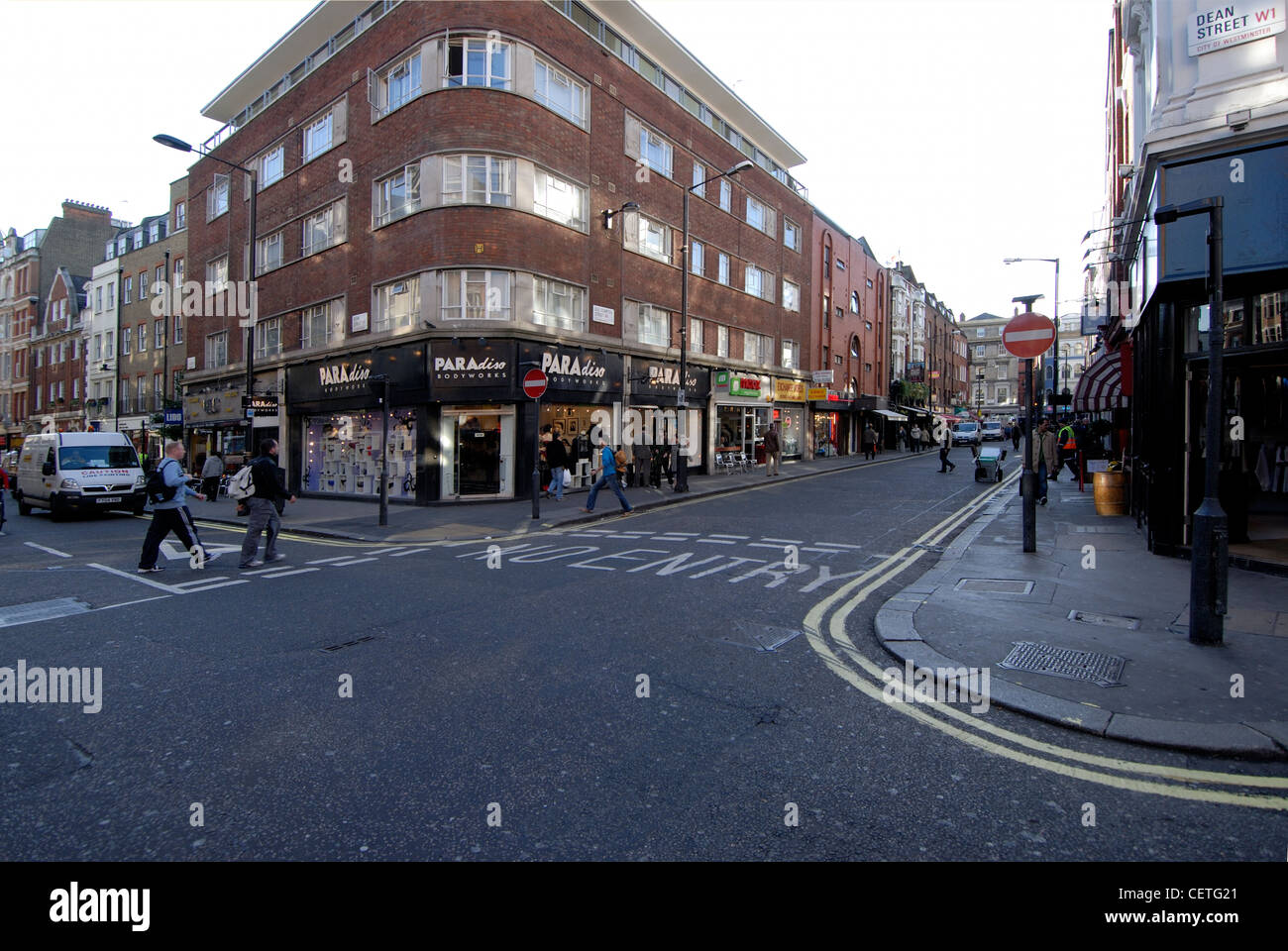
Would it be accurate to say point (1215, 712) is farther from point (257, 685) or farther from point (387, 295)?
point (387, 295)

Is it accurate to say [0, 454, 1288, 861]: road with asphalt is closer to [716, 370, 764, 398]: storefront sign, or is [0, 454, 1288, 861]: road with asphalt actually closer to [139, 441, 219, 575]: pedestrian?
[139, 441, 219, 575]: pedestrian

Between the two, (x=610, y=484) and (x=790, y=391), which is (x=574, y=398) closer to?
(x=610, y=484)

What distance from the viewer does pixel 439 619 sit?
20.7 feet

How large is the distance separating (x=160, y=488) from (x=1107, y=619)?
1147 cm

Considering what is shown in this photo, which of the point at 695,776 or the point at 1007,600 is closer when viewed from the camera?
the point at 695,776

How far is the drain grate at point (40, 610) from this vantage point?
6453 millimetres

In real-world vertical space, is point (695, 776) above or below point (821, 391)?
below

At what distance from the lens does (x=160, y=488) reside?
9.15 meters

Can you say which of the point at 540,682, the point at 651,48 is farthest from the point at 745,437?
the point at 540,682

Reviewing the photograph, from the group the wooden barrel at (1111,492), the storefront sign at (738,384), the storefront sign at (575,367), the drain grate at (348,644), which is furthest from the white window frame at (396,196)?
the wooden barrel at (1111,492)

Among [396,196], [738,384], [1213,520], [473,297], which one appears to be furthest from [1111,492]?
[396,196]

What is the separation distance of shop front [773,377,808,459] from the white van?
25.0 metres

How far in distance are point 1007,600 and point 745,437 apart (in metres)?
23.9

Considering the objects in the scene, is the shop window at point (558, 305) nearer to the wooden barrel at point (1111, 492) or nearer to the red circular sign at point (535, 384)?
the red circular sign at point (535, 384)
